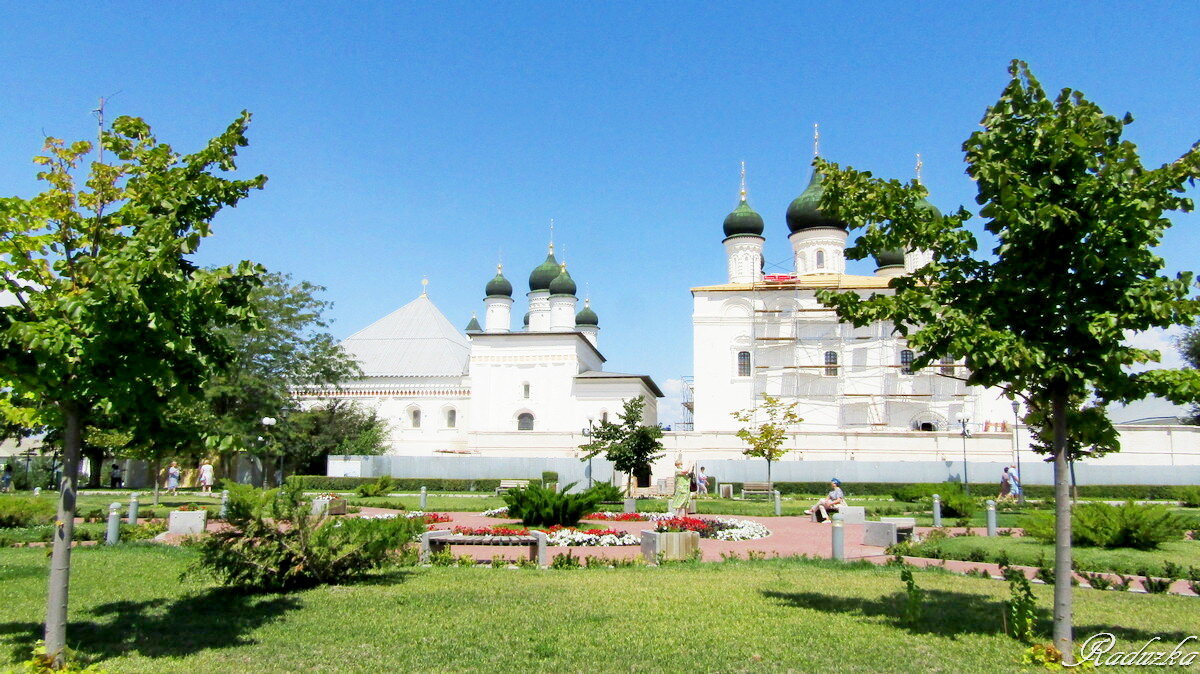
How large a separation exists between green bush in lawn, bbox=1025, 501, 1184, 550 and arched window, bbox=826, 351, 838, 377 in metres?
31.5

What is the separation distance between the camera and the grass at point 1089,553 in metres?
11.6

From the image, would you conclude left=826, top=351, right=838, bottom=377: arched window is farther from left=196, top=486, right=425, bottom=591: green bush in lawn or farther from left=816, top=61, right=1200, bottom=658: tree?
left=816, top=61, right=1200, bottom=658: tree

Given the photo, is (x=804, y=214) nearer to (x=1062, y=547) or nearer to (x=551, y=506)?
(x=551, y=506)

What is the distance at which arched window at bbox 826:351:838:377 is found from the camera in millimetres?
45250

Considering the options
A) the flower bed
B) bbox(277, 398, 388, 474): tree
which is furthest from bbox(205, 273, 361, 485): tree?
the flower bed

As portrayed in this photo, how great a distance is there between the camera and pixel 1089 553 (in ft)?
41.9

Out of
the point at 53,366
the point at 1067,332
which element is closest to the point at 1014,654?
the point at 1067,332

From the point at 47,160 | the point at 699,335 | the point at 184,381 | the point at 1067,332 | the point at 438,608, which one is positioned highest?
the point at 699,335

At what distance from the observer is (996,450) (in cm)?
3841

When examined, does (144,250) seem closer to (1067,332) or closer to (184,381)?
(184,381)

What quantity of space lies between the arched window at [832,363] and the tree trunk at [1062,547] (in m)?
38.7

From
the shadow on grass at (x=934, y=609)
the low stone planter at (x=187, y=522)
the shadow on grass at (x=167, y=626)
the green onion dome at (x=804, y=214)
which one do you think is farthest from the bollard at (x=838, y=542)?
the green onion dome at (x=804, y=214)

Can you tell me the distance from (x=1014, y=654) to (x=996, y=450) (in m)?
34.9
